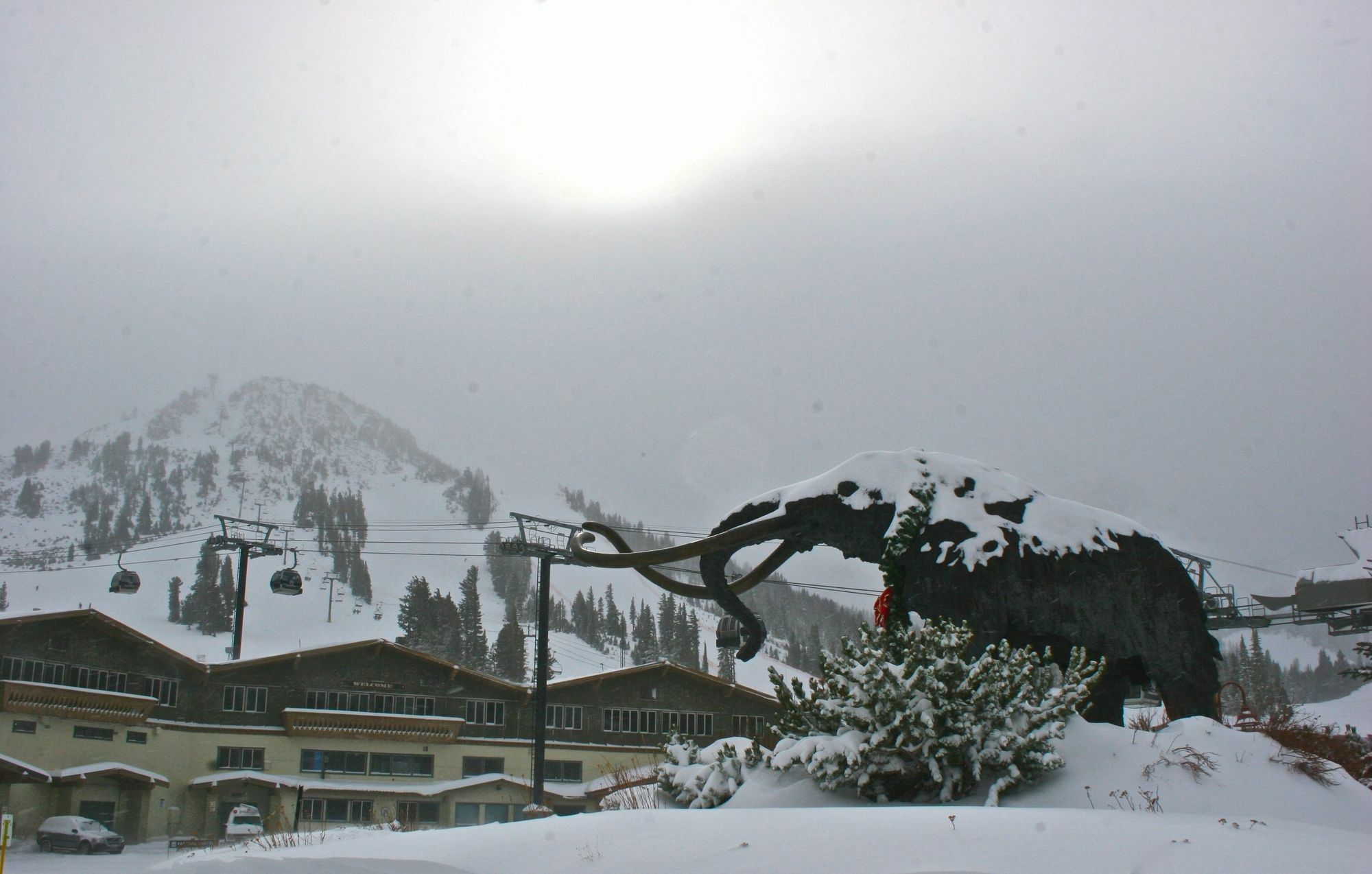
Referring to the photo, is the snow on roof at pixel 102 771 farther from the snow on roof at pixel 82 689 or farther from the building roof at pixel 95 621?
the building roof at pixel 95 621

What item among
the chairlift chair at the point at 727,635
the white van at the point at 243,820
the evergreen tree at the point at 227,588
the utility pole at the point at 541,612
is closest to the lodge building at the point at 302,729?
the white van at the point at 243,820

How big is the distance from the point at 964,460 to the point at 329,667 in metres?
38.1

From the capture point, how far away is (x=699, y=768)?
36.6 feet

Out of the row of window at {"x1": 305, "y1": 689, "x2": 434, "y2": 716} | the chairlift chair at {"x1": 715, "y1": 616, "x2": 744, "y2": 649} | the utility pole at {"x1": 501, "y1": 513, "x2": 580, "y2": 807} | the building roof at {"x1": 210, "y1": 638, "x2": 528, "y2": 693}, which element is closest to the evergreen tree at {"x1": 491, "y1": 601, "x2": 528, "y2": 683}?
the building roof at {"x1": 210, "y1": 638, "x2": 528, "y2": 693}

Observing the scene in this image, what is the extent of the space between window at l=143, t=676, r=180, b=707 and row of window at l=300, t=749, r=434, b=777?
5454 millimetres

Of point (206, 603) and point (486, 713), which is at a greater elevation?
point (206, 603)

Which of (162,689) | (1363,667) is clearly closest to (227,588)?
(162,689)

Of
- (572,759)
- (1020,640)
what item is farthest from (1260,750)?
(572,759)

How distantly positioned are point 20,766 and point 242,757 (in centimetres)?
873

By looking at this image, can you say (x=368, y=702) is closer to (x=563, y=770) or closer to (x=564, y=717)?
(x=564, y=717)

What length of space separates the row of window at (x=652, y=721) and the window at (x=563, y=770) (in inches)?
91.7

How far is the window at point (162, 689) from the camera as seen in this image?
142 ft

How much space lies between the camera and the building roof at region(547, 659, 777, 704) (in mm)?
48062

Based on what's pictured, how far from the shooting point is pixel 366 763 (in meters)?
45.4
